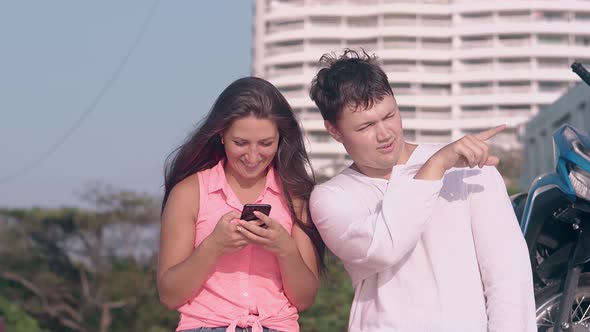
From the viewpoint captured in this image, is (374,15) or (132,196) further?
(374,15)

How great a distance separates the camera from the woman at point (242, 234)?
3078 millimetres

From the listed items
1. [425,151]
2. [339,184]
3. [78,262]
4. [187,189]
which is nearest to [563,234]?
[425,151]

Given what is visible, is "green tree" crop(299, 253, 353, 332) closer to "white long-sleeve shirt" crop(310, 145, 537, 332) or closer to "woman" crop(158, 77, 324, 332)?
"woman" crop(158, 77, 324, 332)

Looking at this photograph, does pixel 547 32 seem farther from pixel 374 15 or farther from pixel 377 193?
pixel 377 193

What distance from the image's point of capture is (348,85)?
2.90 metres

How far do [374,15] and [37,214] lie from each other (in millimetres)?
55203

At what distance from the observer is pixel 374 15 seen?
272 feet

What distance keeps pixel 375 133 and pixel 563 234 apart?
52.3 inches

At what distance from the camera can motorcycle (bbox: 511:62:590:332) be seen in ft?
11.8

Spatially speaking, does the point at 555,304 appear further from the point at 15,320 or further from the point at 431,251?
the point at 15,320

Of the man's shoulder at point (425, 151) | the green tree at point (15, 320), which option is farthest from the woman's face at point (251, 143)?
the green tree at point (15, 320)

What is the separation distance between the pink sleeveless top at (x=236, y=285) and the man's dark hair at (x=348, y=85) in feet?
1.43

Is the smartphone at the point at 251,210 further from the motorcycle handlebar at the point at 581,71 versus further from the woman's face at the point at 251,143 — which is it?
the motorcycle handlebar at the point at 581,71

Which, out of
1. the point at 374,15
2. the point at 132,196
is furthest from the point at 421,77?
the point at 132,196
